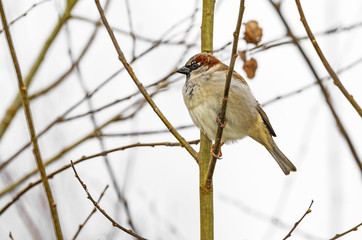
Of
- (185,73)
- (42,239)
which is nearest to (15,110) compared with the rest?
(42,239)

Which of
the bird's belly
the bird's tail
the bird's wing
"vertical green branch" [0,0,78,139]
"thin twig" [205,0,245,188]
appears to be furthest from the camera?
the bird's tail

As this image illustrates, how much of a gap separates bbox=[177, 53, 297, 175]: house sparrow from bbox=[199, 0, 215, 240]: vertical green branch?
437 mm

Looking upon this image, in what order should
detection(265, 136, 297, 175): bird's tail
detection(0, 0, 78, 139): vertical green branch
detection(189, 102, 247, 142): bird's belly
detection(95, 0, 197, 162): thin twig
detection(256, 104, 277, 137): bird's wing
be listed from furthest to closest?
detection(265, 136, 297, 175): bird's tail → detection(256, 104, 277, 137): bird's wing → detection(0, 0, 78, 139): vertical green branch → detection(189, 102, 247, 142): bird's belly → detection(95, 0, 197, 162): thin twig

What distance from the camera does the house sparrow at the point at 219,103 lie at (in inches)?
144

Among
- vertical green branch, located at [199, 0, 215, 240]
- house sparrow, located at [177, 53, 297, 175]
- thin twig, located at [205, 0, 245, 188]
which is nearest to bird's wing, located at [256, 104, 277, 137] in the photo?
house sparrow, located at [177, 53, 297, 175]

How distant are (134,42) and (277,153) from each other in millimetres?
1519

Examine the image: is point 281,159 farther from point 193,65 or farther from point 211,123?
point 193,65

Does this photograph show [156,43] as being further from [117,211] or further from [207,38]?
[117,211]

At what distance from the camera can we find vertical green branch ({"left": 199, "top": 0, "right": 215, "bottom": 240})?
263 cm

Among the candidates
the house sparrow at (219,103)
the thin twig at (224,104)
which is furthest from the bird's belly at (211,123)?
the thin twig at (224,104)

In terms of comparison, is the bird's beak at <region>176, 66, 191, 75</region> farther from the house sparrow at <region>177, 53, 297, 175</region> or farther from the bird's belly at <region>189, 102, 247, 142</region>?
the bird's belly at <region>189, 102, 247, 142</region>

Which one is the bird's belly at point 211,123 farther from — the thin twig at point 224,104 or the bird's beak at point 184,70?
the thin twig at point 224,104

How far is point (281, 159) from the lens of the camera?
4.21 metres

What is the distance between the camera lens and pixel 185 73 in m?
4.00
